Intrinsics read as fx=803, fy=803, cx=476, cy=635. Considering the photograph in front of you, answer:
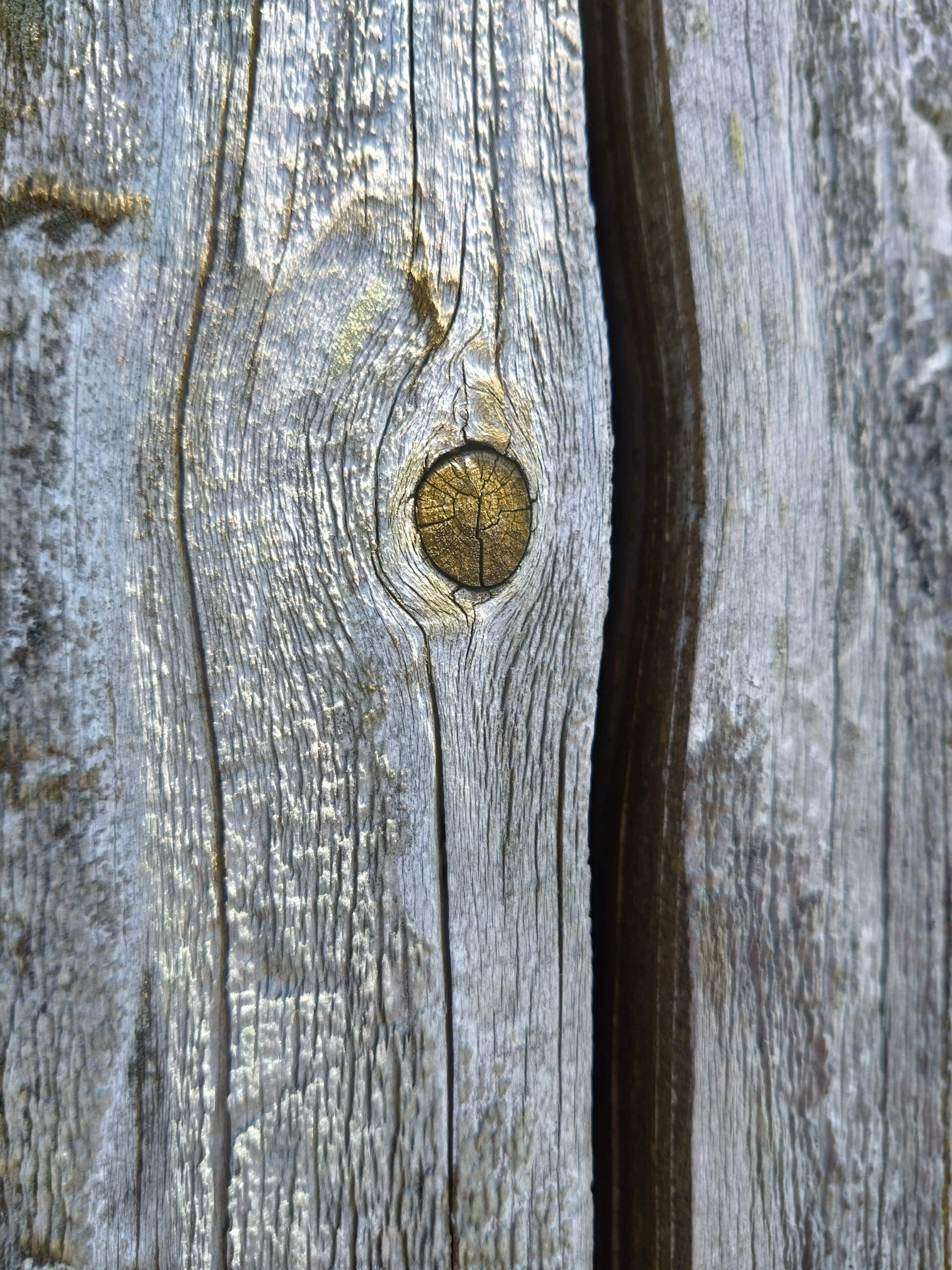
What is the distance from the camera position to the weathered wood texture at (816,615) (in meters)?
0.84

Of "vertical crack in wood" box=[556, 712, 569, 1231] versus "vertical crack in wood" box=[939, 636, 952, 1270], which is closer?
"vertical crack in wood" box=[939, 636, 952, 1270]

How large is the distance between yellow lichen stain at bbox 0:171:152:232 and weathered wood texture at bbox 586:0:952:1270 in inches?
22.2

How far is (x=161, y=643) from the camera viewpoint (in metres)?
0.87

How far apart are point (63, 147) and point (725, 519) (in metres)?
0.80

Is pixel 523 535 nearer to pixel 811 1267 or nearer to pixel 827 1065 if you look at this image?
pixel 827 1065

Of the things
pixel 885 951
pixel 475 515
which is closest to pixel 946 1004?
pixel 885 951

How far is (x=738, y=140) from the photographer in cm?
88

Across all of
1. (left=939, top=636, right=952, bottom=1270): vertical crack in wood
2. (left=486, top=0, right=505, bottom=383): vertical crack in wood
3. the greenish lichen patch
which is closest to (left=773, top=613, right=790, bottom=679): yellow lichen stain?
(left=939, top=636, right=952, bottom=1270): vertical crack in wood

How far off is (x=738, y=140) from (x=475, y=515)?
0.50m

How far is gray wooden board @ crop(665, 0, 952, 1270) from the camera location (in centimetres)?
84

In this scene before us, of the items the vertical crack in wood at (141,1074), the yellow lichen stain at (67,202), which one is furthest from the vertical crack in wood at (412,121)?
the vertical crack in wood at (141,1074)

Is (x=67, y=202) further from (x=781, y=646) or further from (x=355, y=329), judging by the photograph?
(x=781, y=646)

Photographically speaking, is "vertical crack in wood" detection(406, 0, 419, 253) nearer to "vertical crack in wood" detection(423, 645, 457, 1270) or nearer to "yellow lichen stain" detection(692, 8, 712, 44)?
"yellow lichen stain" detection(692, 8, 712, 44)

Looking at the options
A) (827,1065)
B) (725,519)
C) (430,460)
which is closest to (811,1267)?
(827,1065)
